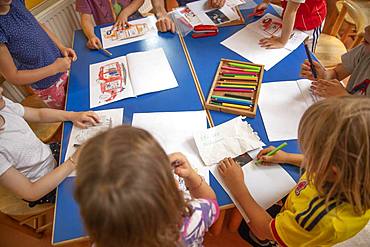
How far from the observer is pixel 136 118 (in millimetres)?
1097

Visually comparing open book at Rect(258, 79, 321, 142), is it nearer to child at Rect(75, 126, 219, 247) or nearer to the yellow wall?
child at Rect(75, 126, 219, 247)

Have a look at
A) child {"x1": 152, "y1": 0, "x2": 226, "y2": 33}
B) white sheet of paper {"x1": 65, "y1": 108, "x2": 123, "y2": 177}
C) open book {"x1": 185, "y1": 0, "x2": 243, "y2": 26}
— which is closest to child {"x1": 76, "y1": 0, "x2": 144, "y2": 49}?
child {"x1": 152, "y1": 0, "x2": 226, "y2": 33}

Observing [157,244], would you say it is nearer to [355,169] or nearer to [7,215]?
[355,169]

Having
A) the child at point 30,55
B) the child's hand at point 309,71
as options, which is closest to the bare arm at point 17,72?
the child at point 30,55

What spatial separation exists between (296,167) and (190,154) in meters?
0.36

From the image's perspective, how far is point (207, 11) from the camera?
1.56m

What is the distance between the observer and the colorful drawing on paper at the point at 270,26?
55.6 inches

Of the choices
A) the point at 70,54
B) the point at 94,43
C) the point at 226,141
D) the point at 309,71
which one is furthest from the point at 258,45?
the point at 70,54

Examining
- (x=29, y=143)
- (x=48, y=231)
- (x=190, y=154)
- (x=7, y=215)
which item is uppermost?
(x=29, y=143)

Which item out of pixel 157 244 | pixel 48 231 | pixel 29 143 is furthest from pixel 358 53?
pixel 48 231

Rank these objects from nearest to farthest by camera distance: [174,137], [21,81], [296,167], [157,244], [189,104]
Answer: [157,244]
[296,167]
[174,137]
[189,104]
[21,81]

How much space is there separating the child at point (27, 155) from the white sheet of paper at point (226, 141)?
1.47 ft

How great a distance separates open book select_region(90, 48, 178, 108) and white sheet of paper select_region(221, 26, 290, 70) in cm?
35

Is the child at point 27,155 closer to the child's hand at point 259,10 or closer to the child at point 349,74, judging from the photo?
the child at point 349,74
